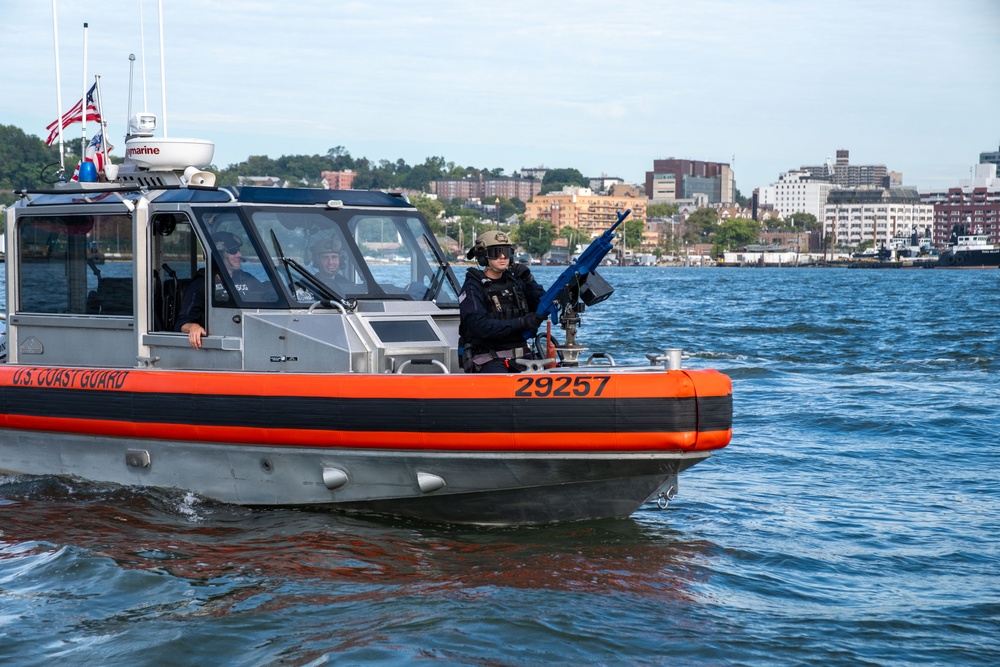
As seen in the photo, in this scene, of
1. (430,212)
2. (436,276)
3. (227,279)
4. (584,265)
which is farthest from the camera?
(430,212)

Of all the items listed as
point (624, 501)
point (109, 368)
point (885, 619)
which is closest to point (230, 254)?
point (109, 368)

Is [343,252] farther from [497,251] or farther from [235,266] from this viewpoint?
[497,251]

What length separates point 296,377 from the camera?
793cm

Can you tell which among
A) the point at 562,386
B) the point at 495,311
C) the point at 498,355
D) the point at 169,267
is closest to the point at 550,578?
the point at 562,386

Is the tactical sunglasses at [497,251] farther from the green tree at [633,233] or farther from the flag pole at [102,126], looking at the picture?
the green tree at [633,233]

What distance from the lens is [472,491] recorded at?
7.82 meters

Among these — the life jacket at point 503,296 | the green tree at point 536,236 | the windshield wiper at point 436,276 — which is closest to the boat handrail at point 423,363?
the life jacket at point 503,296

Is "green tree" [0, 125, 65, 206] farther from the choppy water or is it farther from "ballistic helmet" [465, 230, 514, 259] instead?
"ballistic helmet" [465, 230, 514, 259]

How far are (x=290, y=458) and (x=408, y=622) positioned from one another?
6.83 ft

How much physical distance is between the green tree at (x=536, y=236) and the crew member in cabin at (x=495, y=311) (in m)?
111

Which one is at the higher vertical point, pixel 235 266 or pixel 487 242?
pixel 487 242

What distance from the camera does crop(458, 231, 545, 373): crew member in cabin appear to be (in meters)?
7.90

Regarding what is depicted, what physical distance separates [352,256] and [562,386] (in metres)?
2.21

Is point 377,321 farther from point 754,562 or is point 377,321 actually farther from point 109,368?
point 754,562
